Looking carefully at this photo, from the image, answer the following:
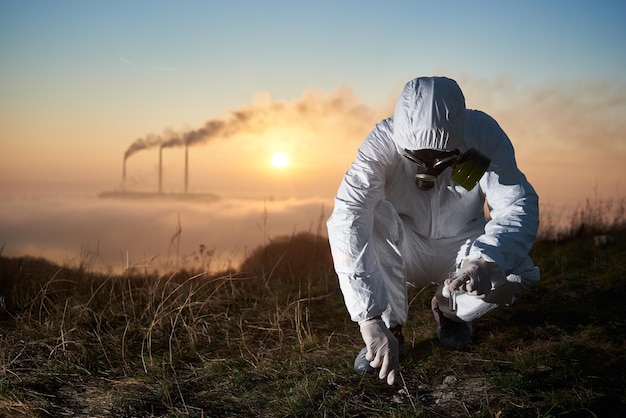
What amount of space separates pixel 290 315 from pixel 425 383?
4.37 feet

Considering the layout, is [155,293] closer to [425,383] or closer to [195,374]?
[195,374]

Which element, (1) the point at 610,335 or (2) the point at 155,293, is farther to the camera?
(2) the point at 155,293

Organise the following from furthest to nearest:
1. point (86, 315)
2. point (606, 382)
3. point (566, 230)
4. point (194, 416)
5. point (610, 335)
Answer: point (566, 230) → point (86, 315) → point (610, 335) → point (606, 382) → point (194, 416)

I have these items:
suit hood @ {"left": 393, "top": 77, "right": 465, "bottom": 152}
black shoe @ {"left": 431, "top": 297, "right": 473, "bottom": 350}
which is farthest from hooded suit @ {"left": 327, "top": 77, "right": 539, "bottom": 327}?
black shoe @ {"left": 431, "top": 297, "right": 473, "bottom": 350}

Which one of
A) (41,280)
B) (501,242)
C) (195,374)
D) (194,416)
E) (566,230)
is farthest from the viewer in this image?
(566,230)

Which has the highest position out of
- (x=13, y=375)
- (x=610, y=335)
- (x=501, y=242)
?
(x=501, y=242)

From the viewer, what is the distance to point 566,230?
6.65 metres

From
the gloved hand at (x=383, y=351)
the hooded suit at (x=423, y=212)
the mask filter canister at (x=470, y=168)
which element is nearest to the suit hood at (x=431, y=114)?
the hooded suit at (x=423, y=212)

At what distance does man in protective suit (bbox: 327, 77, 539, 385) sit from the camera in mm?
2807

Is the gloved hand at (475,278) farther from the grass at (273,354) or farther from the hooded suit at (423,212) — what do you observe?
the grass at (273,354)

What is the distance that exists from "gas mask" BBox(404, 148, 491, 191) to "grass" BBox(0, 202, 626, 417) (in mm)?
995

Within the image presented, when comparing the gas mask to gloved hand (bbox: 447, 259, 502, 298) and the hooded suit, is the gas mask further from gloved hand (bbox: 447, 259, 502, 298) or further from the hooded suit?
gloved hand (bbox: 447, 259, 502, 298)

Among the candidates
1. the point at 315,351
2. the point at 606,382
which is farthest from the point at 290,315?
the point at 606,382

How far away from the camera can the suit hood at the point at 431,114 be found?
110 inches
